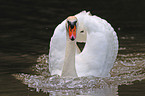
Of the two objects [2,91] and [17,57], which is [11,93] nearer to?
[2,91]

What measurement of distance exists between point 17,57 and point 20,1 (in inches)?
296

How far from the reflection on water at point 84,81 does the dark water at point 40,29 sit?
22 centimetres

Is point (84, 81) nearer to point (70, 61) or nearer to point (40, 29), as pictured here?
point (70, 61)

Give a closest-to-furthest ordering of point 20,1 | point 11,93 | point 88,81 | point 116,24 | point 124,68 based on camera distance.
Result: point 11,93 → point 88,81 → point 124,68 → point 116,24 → point 20,1

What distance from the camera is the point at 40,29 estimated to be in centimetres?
1395

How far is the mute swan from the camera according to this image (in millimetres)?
8922

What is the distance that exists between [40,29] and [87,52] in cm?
473

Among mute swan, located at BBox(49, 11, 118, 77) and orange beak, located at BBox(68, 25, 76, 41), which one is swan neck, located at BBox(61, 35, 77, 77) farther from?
orange beak, located at BBox(68, 25, 76, 41)

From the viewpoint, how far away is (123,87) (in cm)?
859

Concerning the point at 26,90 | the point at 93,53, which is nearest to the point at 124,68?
the point at 93,53

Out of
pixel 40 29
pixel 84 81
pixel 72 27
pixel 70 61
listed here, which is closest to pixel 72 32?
pixel 72 27

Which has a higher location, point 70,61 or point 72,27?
point 72,27

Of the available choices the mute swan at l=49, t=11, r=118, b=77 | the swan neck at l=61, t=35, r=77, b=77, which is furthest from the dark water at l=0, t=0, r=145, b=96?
the swan neck at l=61, t=35, r=77, b=77

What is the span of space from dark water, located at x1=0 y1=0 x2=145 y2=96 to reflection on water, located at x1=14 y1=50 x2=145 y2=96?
0.22 metres
